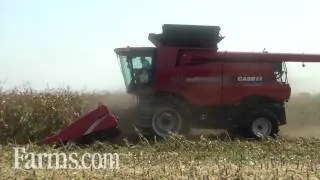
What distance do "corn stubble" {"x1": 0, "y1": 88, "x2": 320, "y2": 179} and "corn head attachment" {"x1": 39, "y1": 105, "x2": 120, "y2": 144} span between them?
0.60m

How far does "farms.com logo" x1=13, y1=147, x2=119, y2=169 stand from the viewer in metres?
8.41

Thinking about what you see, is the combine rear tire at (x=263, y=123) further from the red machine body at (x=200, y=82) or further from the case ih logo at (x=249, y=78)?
the case ih logo at (x=249, y=78)

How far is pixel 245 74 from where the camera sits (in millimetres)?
13203

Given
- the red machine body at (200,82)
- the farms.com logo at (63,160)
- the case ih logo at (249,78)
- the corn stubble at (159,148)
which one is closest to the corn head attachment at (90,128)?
the corn stubble at (159,148)

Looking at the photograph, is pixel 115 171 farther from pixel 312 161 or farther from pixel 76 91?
pixel 76 91

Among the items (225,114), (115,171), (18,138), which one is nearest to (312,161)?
(115,171)

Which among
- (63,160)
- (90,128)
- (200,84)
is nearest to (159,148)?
(90,128)

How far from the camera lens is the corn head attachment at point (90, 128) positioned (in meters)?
11.7

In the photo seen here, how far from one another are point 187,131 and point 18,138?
369 centimetres

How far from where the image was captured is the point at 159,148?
35.2ft

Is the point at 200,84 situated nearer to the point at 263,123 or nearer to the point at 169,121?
the point at 169,121

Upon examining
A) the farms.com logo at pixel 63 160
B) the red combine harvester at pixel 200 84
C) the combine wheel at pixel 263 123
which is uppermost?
the red combine harvester at pixel 200 84

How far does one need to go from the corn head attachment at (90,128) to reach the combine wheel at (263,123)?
301 centimetres

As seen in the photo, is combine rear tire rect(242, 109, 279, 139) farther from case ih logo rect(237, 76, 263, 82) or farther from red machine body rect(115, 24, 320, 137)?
case ih logo rect(237, 76, 263, 82)
